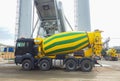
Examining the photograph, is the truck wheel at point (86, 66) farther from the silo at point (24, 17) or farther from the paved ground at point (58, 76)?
the silo at point (24, 17)

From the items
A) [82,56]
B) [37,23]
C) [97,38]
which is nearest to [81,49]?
[82,56]

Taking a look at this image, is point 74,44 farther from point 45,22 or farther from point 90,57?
point 45,22

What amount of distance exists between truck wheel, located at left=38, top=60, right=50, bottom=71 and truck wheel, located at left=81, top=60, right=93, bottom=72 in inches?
118

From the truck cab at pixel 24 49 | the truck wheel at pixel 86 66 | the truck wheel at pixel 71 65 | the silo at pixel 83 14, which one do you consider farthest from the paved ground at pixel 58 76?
the silo at pixel 83 14

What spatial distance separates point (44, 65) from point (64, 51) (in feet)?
7.00

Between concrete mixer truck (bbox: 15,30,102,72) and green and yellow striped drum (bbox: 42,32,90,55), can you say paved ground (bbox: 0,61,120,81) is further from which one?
green and yellow striped drum (bbox: 42,32,90,55)

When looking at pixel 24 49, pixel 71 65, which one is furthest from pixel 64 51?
pixel 24 49

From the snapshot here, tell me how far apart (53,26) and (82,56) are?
517 inches

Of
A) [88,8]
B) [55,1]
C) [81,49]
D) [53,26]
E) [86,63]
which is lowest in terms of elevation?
[86,63]

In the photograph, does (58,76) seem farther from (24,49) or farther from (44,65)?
(24,49)

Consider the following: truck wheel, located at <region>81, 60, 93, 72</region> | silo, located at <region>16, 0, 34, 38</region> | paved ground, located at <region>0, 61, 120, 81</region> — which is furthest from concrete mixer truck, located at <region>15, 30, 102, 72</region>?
silo, located at <region>16, 0, 34, 38</region>

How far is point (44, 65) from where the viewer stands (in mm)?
16875

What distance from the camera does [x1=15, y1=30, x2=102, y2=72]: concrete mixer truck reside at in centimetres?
1662

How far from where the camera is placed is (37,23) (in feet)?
103
